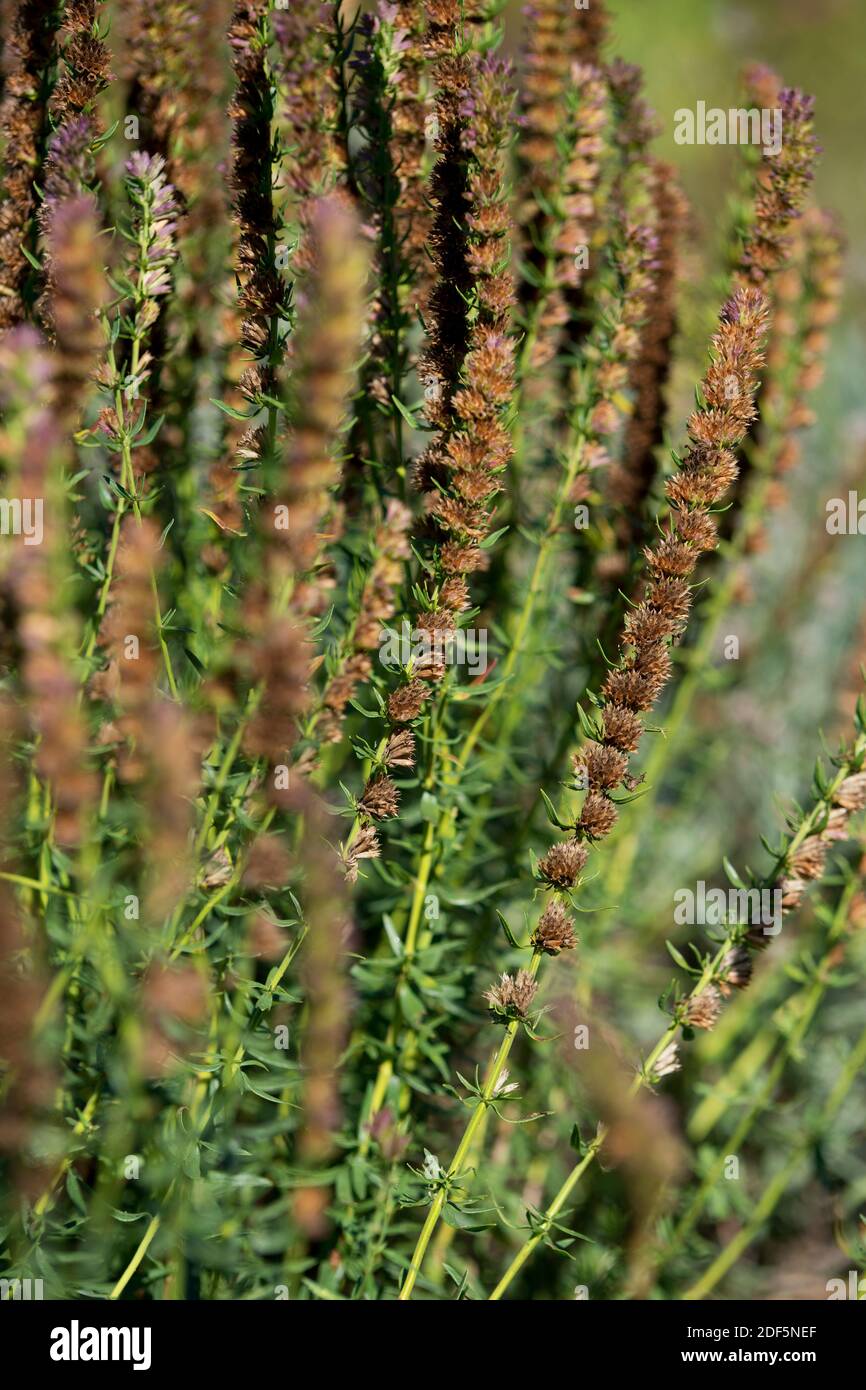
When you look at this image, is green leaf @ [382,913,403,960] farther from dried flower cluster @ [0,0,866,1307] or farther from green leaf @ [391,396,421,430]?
green leaf @ [391,396,421,430]

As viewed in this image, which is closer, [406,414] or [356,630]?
[356,630]

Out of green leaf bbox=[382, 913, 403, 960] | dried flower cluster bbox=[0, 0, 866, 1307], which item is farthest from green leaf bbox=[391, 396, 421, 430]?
green leaf bbox=[382, 913, 403, 960]

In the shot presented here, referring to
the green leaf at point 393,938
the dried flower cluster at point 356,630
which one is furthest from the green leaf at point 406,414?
the green leaf at point 393,938

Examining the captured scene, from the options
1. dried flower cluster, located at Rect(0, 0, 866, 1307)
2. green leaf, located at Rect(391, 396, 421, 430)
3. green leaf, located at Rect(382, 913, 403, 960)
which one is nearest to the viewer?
dried flower cluster, located at Rect(0, 0, 866, 1307)

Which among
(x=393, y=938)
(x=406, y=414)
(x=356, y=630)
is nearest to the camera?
(x=356, y=630)

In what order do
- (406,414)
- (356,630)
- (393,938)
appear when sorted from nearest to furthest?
(356,630)
(406,414)
(393,938)

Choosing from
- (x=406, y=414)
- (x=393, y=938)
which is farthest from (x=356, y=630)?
(x=393, y=938)

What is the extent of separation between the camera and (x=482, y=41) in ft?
6.31

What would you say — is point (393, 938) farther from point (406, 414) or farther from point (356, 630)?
point (406, 414)
